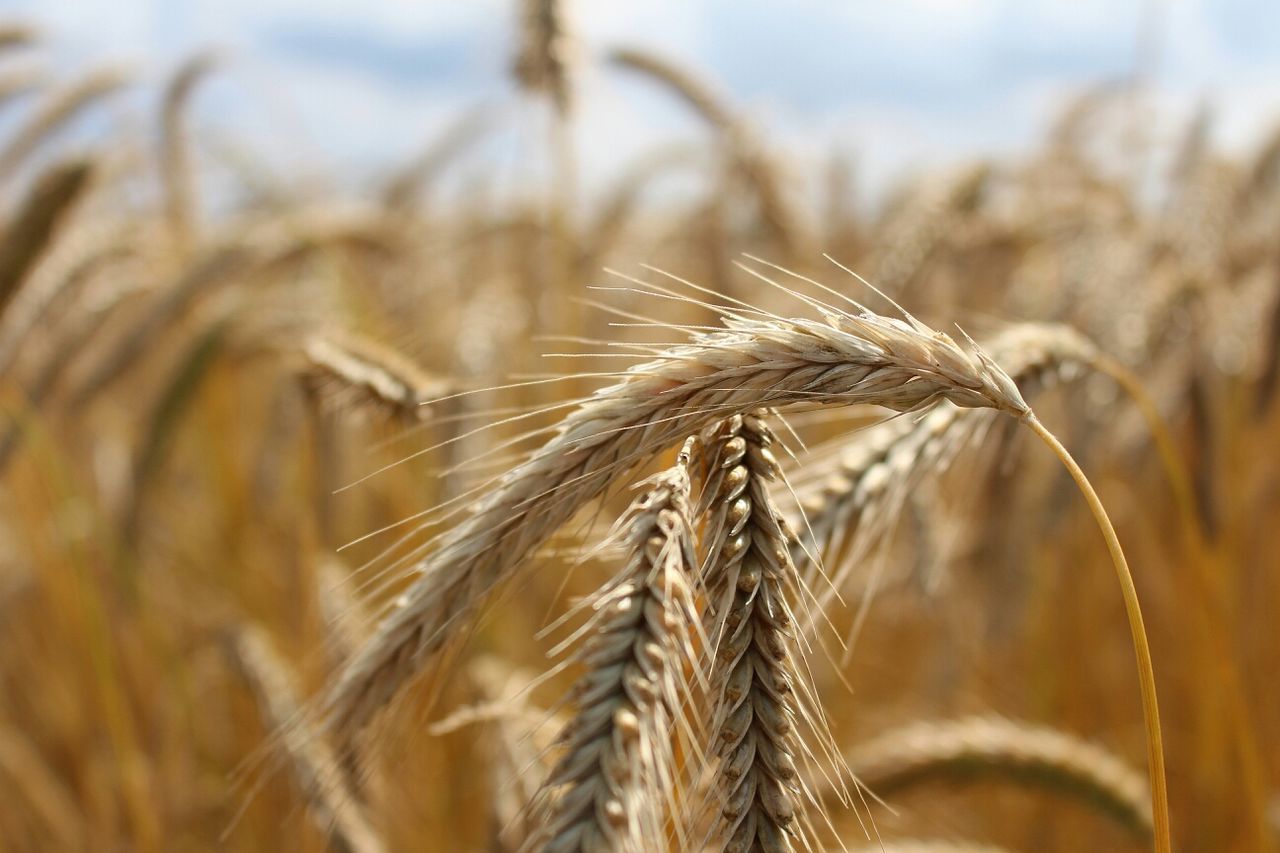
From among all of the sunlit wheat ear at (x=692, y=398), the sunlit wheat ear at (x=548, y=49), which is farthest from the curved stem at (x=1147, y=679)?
the sunlit wheat ear at (x=548, y=49)

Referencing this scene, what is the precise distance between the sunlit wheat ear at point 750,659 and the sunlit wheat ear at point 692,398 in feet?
0.16

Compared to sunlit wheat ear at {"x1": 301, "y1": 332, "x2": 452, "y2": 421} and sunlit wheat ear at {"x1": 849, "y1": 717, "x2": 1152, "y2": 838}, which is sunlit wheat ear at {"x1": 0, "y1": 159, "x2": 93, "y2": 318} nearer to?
sunlit wheat ear at {"x1": 301, "y1": 332, "x2": 452, "y2": 421}

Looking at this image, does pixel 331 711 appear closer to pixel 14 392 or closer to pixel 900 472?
pixel 900 472

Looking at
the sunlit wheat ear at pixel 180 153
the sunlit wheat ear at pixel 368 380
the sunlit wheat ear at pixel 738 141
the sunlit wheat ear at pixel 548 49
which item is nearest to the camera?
the sunlit wheat ear at pixel 368 380

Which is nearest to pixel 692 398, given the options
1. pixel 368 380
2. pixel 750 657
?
pixel 750 657

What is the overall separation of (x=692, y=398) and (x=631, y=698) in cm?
18

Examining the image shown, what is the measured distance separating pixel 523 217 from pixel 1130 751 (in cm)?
254

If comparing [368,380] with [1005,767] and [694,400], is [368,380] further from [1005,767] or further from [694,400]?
[1005,767]

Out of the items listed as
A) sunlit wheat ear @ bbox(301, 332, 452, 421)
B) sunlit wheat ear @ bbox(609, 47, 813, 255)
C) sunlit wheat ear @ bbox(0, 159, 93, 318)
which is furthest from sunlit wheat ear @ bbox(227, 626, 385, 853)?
sunlit wheat ear @ bbox(609, 47, 813, 255)

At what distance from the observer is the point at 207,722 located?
2.67m

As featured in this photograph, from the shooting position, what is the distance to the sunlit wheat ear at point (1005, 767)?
1364 millimetres

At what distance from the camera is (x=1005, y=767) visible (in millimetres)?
1380

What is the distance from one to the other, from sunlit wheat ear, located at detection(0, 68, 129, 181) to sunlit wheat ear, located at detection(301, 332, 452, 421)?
184cm

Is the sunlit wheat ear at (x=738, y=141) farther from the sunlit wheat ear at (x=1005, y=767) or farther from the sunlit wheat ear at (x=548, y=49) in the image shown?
the sunlit wheat ear at (x=1005, y=767)
